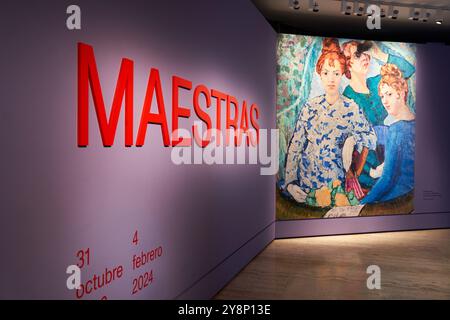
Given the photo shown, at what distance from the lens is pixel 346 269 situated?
493 cm

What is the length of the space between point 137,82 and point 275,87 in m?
4.03

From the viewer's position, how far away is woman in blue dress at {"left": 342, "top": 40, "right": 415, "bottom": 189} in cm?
674

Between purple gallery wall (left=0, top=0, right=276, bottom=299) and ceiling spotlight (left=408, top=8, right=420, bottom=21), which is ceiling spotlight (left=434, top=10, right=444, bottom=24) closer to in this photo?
ceiling spotlight (left=408, top=8, right=420, bottom=21)

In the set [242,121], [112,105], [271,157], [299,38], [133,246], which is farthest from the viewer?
[299,38]

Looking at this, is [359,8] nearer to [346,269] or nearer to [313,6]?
[313,6]

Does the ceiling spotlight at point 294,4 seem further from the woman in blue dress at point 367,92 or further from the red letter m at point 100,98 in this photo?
the red letter m at point 100,98

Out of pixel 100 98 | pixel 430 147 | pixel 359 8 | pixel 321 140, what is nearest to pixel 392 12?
pixel 359 8

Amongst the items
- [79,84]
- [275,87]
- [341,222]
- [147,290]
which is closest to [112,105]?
[79,84]

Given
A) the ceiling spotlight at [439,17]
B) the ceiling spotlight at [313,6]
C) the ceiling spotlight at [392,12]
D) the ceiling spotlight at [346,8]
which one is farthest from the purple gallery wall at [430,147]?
the ceiling spotlight at [313,6]

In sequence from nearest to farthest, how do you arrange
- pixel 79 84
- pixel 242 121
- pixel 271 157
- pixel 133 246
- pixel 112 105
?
1. pixel 79 84
2. pixel 112 105
3. pixel 133 246
4. pixel 242 121
5. pixel 271 157

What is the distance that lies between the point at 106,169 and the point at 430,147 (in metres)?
6.50

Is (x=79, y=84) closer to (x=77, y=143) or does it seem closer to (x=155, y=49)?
(x=77, y=143)

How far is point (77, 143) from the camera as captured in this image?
216 cm

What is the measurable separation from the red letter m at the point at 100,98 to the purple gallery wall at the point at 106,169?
4 cm
